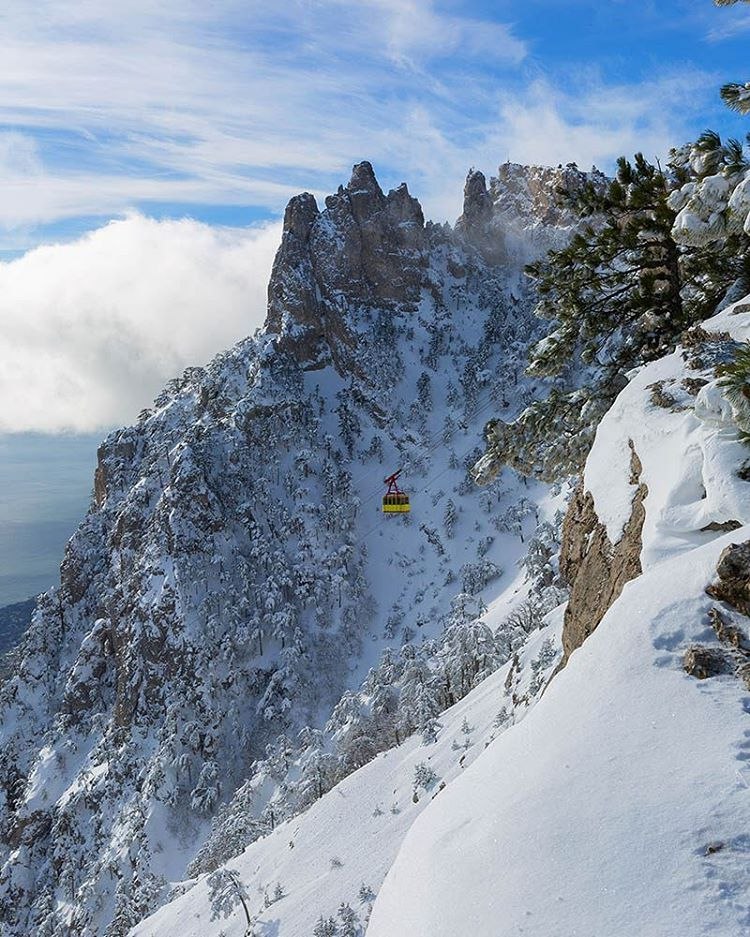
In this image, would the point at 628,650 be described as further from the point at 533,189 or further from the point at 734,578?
the point at 533,189

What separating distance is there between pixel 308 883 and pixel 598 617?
40.3ft

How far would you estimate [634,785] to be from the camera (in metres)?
4.49

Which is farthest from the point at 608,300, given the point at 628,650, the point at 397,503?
the point at 397,503

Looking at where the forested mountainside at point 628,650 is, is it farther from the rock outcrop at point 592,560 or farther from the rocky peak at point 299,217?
the rocky peak at point 299,217

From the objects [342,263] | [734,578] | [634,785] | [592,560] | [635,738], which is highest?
[342,263]

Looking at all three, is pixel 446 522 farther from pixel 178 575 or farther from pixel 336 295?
pixel 336 295

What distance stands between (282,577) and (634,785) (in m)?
71.7

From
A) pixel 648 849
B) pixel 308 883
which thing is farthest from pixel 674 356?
pixel 308 883

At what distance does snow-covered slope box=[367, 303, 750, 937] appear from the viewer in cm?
382

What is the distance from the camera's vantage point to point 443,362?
102188 millimetres

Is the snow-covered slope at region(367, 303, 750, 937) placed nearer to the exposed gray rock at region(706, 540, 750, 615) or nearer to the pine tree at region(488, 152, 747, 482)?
the exposed gray rock at region(706, 540, 750, 615)

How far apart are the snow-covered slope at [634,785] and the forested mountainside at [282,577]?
2778 centimetres

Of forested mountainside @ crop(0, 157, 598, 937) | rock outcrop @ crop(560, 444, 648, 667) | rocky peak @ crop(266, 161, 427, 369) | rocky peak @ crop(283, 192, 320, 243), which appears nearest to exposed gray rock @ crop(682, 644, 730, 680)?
rock outcrop @ crop(560, 444, 648, 667)

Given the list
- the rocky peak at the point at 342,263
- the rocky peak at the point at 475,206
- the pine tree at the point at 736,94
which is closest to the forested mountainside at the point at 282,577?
the rocky peak at the point at 342,263
